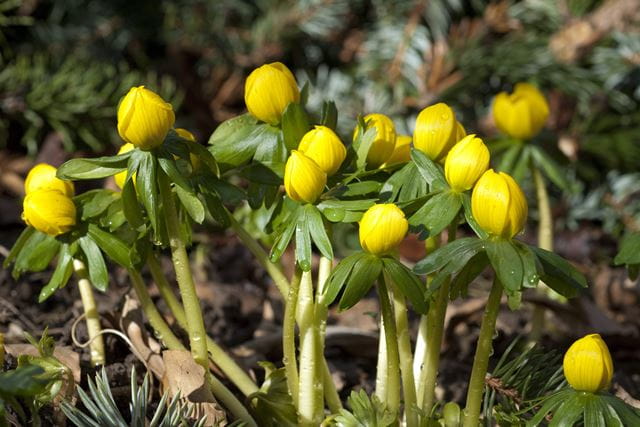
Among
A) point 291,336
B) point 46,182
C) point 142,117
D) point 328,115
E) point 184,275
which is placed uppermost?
point 142,117

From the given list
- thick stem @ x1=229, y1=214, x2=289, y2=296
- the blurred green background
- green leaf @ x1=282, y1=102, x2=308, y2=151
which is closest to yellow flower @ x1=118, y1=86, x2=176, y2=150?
green leaf @ x1=282, y1=102, x2=308, y2=151

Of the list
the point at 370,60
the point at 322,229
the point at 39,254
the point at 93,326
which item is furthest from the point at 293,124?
the point at 370,60

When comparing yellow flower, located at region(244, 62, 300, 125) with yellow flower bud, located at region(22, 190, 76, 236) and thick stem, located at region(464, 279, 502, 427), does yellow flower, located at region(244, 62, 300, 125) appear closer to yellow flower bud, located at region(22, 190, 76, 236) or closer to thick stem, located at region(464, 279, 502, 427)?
yellow flower bud, located at region(22, 190, 76, 236)

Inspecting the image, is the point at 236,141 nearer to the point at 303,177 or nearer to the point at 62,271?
the point at 303,177

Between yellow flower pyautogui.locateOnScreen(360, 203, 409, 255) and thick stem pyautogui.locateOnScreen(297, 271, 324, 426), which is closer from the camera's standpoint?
yellow flower pyautogui.locateOnScreen(360, 203, 409, 255)

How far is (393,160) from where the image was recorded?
160cm

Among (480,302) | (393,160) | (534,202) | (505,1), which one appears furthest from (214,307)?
(505,1)

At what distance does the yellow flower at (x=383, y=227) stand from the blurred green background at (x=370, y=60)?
1.84 meters

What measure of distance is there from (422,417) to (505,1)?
230cm

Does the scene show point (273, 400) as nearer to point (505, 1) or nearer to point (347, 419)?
point (347, 419)

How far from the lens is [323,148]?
1.41 m

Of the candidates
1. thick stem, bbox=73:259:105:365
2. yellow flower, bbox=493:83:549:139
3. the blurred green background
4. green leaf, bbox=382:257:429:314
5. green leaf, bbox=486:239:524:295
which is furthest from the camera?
the blurred green background

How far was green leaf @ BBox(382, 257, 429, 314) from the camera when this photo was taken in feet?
4.40

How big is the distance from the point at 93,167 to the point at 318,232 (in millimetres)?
388
